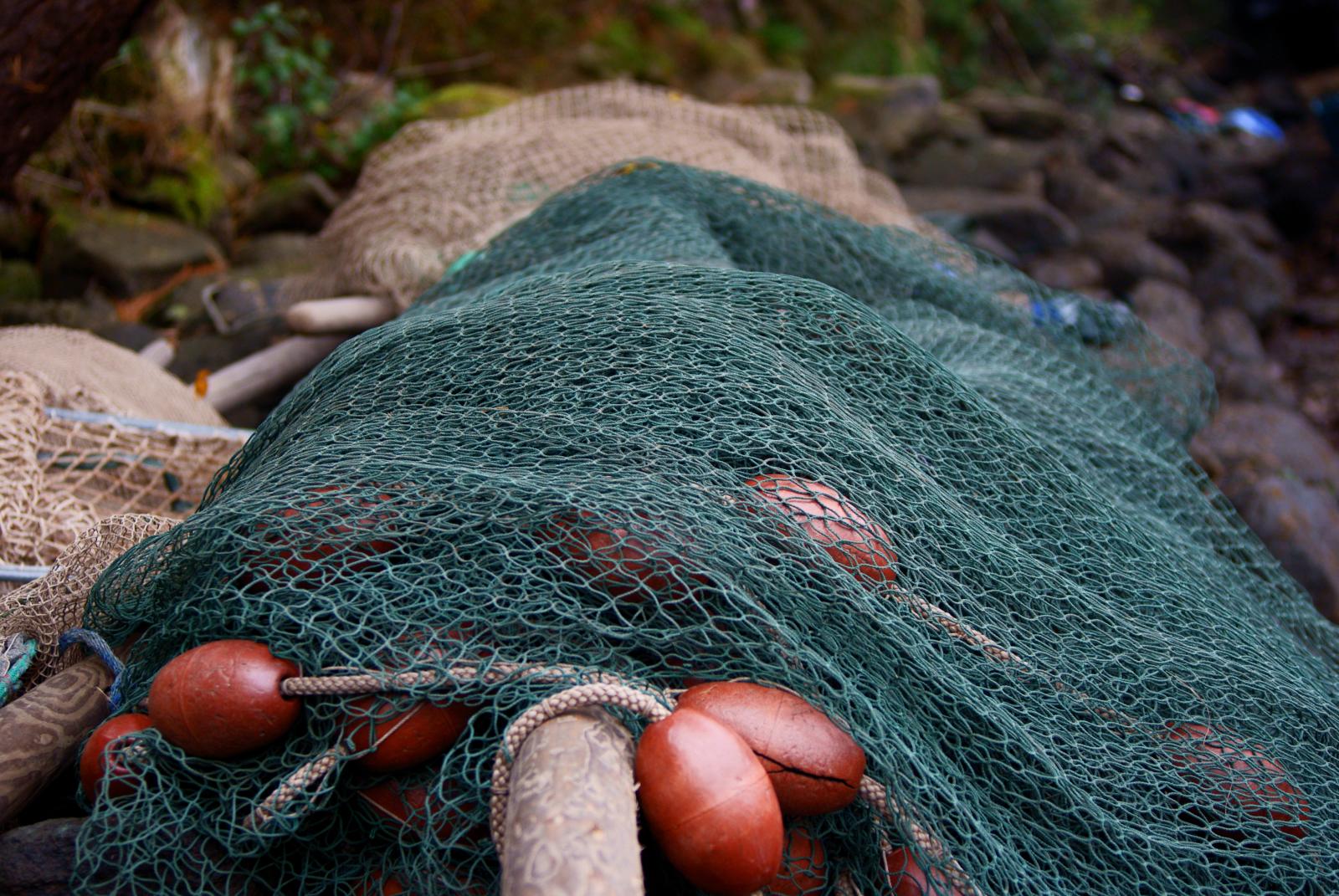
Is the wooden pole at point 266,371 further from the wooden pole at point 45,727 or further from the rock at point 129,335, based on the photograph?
the wooden pole at point 45,727

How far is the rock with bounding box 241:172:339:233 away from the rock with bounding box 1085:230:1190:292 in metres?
5.23

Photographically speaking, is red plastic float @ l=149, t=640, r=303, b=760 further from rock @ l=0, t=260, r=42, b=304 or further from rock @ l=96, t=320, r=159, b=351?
rock @ l=0, t=260, r=42, b=304

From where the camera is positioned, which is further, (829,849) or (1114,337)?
(1114,337)

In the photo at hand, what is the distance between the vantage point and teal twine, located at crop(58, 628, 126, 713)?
4.99ft

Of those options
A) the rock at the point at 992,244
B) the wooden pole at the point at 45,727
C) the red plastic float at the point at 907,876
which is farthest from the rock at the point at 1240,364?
the wooden pole at the point at 45,727

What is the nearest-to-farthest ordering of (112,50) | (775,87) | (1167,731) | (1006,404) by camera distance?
(1167,731) → (1006,404) → (112,50) → (775,87)

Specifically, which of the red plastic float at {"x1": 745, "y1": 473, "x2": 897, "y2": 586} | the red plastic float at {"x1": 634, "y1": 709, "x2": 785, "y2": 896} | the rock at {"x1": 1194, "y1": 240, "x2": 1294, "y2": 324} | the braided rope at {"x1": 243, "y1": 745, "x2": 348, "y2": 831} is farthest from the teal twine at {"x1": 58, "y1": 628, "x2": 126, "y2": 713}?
the rock at {"x1": 1194, "y1": 240, "x2": 1294, "y2": 324}

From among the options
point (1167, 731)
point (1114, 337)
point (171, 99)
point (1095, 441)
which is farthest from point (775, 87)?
point (1167, 731)

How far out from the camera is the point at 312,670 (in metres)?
1.29

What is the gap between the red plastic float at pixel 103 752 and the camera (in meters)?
1.29

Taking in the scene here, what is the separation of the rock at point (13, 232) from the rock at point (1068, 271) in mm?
5933

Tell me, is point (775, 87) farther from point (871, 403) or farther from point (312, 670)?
point (312, 670)

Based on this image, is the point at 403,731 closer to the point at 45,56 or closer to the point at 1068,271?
the point at 45,56

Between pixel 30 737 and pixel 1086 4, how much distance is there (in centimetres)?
1493
